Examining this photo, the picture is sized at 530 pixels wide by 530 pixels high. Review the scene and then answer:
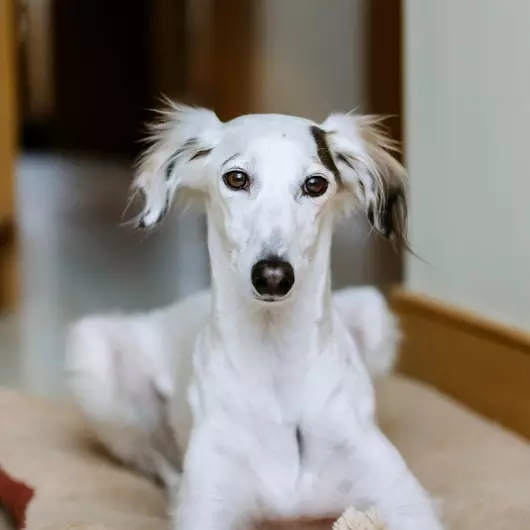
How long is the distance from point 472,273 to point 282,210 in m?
0.92

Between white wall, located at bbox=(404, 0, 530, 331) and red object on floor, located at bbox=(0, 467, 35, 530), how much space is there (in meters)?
0.92

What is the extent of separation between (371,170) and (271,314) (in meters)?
0.22

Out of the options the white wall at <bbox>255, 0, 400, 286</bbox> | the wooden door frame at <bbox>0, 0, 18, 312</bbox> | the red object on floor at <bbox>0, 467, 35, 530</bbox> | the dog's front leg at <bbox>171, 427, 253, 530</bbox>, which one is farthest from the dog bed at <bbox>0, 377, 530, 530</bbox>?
the wooden door frame at <bbox>0, 0, 18, 312</bbox>

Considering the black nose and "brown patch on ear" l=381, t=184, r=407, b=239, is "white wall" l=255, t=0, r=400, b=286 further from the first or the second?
the black nose

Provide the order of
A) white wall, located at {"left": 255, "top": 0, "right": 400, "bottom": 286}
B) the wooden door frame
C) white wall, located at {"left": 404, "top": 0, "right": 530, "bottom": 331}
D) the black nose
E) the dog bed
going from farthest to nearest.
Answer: the wooden door frame < white wall, located at {"left": 255, "top": 0, "right": 400, "bottom": 286} < white wall, located at {"left": 404, "top": 0, "right": 530, "bottom": 331} < the dog bed < the black nose

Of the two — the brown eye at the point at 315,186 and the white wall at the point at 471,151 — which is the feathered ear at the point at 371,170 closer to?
the brown eye at the point at 315,186

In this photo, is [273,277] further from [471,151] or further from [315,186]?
[471,151]

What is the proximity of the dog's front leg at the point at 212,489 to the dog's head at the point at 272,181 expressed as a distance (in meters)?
0.24

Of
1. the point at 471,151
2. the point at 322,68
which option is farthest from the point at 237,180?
the point at 322,68

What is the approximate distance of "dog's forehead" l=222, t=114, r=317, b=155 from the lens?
1098mm

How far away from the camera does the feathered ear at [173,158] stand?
3.92ft

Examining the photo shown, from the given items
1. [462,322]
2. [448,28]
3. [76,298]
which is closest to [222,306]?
[462,322]

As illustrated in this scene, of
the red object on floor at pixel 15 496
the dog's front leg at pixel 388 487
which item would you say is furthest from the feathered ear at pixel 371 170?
the red object on floor at pixel 15 496

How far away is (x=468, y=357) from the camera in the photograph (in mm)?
1878
